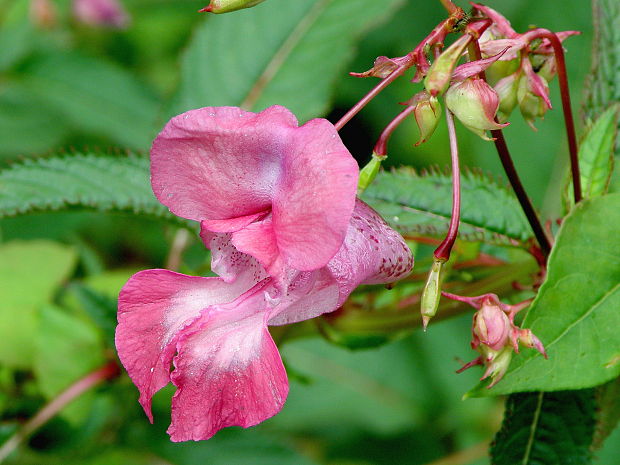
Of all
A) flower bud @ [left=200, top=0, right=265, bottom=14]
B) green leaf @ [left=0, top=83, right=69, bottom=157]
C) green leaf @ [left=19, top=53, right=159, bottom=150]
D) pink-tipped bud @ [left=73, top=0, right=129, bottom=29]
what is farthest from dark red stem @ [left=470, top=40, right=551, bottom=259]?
pink-tipped bud @ [left=73, top=0, right=129, bottom=29]

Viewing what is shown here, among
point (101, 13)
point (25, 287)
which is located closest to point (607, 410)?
point (25, 287)

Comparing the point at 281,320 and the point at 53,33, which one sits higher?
the point at 281,320

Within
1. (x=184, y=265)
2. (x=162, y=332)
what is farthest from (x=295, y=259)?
(x=184, y=265)

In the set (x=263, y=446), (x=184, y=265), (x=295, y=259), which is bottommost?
(x=263, y=446)

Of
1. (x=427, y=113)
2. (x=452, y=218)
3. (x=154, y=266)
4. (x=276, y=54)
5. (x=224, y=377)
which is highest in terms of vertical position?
(x=427, y=113)

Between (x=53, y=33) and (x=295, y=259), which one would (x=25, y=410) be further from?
Result: (x=53, y=33)

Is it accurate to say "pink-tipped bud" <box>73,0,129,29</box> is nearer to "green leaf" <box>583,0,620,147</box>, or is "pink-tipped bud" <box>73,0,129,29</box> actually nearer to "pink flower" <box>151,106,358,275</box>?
"green leaf" <box>583,0,620,147</box>

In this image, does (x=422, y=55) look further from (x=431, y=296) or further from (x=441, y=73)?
(x=431, y=296)
